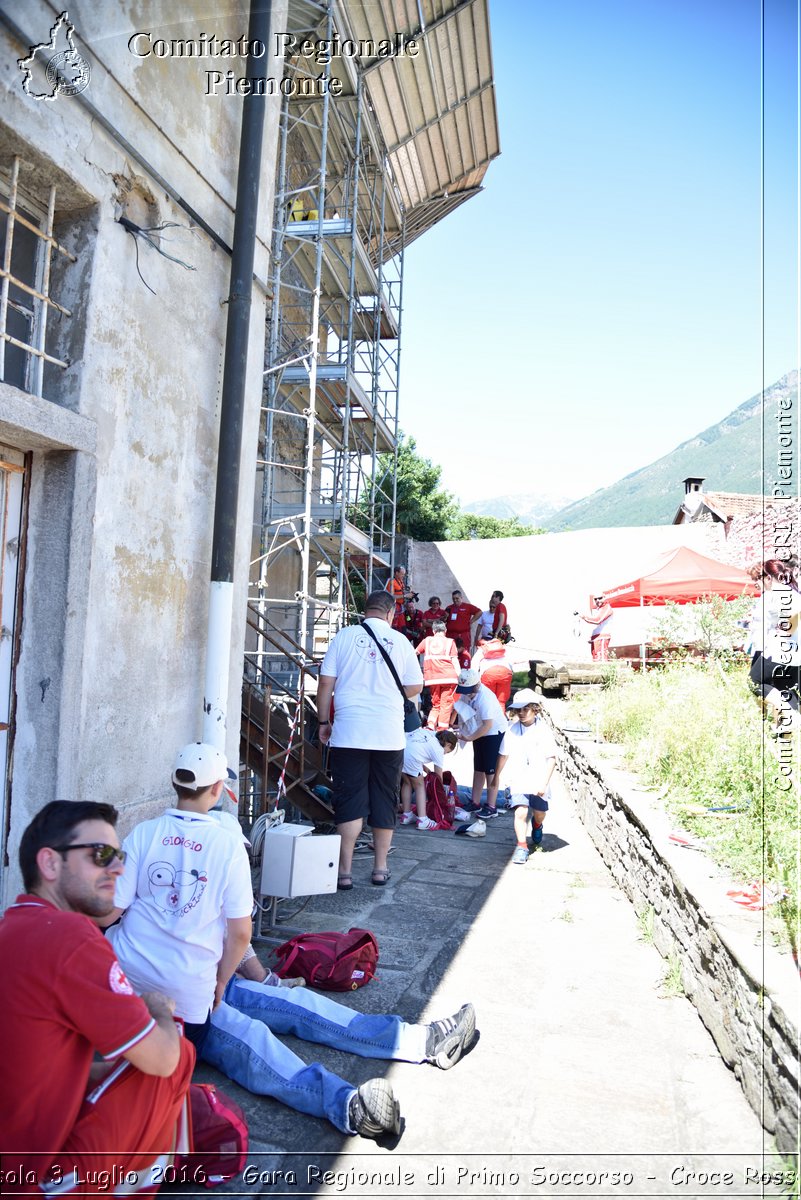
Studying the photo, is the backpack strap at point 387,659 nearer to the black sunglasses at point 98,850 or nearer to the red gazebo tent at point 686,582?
the black sunglasses at point 98,850

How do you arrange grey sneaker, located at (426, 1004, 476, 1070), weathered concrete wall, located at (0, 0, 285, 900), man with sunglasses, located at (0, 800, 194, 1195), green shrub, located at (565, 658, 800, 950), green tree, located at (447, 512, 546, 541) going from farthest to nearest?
green tree, located at (447, 512, 546, 541), green shrub, located at (565, 658, 800, 950), weathered concrete wall, located at (0, 0, 285, 900), grey sneaker, located at (426, 1004, 476, 1070), man with sunglasses, located at (0, 800, 194, 1195)

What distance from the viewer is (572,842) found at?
7.07 m


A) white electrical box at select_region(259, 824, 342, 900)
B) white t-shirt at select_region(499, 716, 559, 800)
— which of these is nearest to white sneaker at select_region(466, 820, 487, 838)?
white t-shirt at select_region(499, 716, 559, 800)

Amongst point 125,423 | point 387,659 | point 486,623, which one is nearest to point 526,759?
point 387,659

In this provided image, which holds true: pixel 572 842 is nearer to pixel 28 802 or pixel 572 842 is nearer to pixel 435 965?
pixel 435 965

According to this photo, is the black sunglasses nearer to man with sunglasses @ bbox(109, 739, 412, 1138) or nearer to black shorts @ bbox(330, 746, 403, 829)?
man with sunglasses @ bbox(109, 739, 412, 1138)

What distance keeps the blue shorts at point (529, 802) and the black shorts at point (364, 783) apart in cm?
125

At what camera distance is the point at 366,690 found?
5.36 m

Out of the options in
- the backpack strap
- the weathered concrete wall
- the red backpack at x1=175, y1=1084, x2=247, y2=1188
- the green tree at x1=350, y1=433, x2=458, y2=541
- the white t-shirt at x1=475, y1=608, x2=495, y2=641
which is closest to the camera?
the red backpack at x1=175, y1=1084, x2=247, y2=1188

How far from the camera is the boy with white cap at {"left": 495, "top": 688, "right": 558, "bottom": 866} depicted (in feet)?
20.5

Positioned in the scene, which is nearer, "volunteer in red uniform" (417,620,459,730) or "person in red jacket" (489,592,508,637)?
"volunteer in red uniform" (417,620,459,730)

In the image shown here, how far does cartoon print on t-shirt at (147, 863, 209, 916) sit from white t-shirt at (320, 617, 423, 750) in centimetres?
250

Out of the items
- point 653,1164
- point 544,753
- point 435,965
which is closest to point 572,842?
point 544,753

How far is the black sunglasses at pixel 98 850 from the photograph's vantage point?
2055mm
